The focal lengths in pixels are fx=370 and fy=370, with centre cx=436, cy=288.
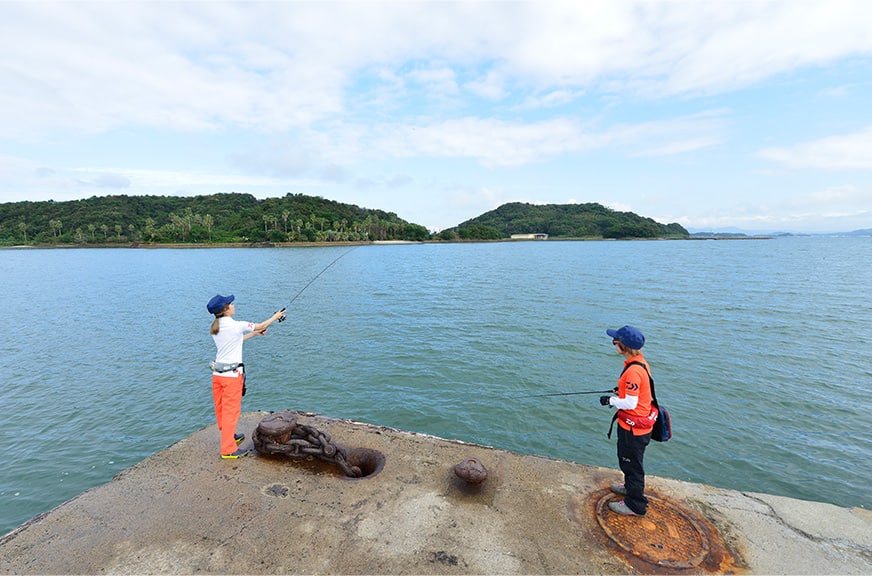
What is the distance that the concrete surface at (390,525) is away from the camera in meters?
3.33

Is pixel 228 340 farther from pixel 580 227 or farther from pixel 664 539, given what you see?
pixel 580 227

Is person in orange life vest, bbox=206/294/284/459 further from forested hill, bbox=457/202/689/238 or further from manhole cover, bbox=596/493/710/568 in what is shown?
forested hill, bbox=457/202/689/238

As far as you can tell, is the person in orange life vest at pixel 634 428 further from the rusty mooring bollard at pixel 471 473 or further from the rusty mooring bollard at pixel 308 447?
the rusty mooring bollard at pixel 308 447

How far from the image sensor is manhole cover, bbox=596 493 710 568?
3.41 metres

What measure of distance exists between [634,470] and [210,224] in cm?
14654

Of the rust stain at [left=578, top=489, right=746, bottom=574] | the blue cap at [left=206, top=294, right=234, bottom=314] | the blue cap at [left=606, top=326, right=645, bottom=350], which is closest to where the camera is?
the rust stain at [left=578, top=489, right=746, bottom=574]

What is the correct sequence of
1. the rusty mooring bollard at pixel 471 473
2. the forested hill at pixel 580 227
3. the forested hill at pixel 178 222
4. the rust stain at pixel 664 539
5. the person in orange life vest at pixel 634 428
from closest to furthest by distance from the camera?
the rust stain at pixel 664 539
the person in orange life vest at pixel 634 428
the rusty mooring bollard at pixel 471 473
the forested hill at pixel 178 222
the forested hill at pixel 580 227

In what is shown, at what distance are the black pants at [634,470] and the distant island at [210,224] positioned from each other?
12321 cm

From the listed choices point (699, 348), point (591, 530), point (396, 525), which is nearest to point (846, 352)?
point (699, 348)

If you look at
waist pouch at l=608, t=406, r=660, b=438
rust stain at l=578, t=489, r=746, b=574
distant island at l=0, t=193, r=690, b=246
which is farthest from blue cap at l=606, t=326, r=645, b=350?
distant island at l=0, t=193, r=690, b=246

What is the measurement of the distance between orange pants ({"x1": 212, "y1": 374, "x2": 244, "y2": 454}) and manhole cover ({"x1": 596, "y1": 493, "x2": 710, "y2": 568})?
15.1ft

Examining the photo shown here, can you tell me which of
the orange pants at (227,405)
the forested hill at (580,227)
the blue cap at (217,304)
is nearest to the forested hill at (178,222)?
the forested hill at (580,227)

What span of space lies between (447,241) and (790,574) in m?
169

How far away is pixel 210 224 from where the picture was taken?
12538 cm
